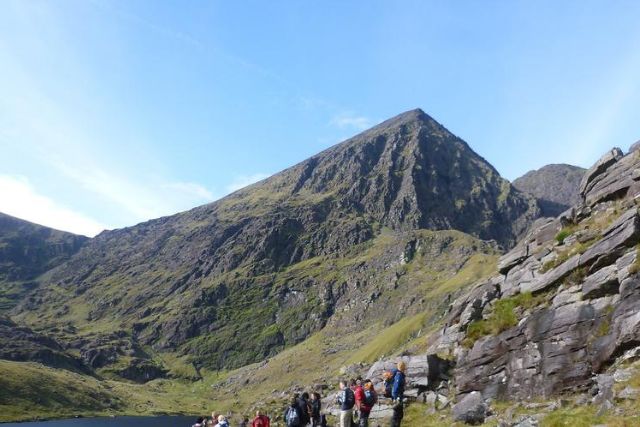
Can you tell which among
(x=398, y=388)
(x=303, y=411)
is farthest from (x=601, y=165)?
(x=303, y=411)

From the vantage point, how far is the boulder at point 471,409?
2570cm

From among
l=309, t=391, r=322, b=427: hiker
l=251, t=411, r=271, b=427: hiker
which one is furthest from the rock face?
l=251, t=411, r=271, b=427: hiker

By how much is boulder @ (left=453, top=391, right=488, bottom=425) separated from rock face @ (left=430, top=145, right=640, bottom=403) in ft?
1.48

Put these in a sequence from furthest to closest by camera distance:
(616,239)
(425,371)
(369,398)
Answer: (425,371) → (616,239) → (369,398)

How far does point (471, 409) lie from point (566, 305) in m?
7.70

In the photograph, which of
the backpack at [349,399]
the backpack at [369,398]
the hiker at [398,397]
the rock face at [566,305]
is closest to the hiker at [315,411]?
the backpack at [349,399]

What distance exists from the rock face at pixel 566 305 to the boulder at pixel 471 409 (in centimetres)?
45

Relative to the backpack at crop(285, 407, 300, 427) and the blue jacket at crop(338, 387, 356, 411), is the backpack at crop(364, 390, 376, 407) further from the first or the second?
the backpack at crop(285, 407, 300, 427)

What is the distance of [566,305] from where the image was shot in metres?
27.3

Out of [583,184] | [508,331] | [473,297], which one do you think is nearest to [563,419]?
[508,331]

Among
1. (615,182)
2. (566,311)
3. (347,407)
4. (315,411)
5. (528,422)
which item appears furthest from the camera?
(615,182)

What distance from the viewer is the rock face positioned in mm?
24031

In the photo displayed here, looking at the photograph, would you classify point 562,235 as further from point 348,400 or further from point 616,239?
point 348,400

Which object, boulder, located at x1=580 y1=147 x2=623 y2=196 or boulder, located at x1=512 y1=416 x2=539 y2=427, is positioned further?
boulder, located at x1=580 y1=147 x2=623 y2=196
